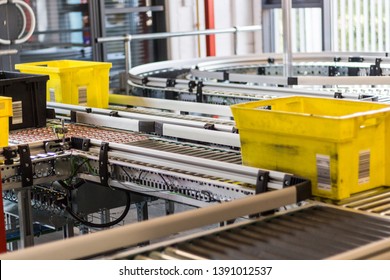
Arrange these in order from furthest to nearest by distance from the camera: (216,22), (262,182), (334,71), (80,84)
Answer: (216,22) < (334,71) < (80,84) < (262,182)

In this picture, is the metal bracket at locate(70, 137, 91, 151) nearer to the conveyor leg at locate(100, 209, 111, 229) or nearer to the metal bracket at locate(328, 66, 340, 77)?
the conveyor leg at locate(100, 209, 111, 229)

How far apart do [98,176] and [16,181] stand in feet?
1.11

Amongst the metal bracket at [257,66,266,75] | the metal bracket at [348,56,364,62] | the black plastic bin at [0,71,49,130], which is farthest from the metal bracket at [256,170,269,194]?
the metal bracket at [257,66,266,75]

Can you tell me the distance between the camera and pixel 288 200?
2424 mm

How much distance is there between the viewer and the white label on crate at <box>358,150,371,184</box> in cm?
262

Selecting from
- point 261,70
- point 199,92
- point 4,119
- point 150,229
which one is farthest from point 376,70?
point 150,229

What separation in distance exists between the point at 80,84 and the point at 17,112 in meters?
0.72

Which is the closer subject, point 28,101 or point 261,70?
point 28,101

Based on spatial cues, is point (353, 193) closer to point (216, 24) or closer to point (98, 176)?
point (98, 176)

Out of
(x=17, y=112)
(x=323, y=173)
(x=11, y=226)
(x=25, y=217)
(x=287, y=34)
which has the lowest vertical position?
(x=11, y=226)

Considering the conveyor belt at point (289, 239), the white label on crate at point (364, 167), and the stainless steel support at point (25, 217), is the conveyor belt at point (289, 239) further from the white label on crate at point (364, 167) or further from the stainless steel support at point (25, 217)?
the stainless steel support at point (25, 217)

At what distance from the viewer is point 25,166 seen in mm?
3188

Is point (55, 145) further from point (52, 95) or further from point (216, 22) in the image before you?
point (216, 22)

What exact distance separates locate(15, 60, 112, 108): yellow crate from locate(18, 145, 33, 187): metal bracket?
1.32 m
